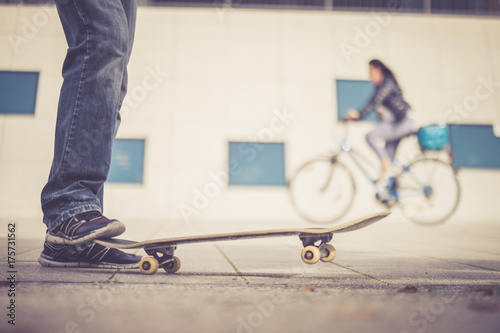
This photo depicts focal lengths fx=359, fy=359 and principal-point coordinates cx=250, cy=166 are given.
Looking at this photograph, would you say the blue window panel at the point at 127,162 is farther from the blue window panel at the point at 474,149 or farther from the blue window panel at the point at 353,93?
the blue window panel at the point at 474,149

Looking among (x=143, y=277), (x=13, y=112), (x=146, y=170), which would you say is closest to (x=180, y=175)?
(x=146, y=170)

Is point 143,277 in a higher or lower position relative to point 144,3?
lower

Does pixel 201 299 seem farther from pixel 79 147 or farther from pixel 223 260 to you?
pixel 223 260

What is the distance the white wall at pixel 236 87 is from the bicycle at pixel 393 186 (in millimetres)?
2616

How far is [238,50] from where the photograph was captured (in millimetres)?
8625

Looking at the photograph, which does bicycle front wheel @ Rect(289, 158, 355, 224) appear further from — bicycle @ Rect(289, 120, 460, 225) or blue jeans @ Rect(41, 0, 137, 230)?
blue jeans @ Rect(41, 0, 137, 230)

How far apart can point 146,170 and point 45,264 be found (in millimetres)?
6639

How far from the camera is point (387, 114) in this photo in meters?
5.12

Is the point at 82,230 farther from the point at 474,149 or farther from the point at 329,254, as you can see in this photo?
the point at 474,149

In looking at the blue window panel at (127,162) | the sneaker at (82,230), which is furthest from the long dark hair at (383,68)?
the blue window panel at (127,162)

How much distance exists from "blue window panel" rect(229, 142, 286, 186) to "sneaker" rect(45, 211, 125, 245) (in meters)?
6.56

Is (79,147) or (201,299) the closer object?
(201,299)

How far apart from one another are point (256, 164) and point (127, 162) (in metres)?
2.84

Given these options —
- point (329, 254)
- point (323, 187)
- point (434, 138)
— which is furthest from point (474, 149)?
point (329, 254)
